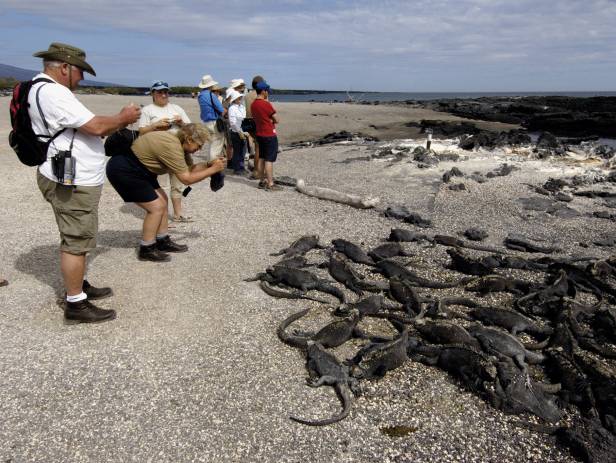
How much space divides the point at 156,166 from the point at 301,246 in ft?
8.92

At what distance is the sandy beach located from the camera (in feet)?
11.8

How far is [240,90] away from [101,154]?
8.33 metres

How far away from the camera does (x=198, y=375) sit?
4445mm

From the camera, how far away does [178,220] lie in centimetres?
921

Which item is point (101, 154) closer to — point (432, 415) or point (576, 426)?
point (432, 415)

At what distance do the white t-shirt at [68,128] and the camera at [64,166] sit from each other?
5 cm

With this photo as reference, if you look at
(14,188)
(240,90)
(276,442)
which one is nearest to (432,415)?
(276,442)

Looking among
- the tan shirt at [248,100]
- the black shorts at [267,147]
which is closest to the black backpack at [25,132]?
the black shorts at [267,147]

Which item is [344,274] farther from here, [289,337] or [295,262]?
[289,337]

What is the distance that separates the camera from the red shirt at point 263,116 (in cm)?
1083

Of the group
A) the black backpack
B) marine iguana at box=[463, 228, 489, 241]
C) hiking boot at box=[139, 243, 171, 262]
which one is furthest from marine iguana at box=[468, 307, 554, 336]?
the black backpack

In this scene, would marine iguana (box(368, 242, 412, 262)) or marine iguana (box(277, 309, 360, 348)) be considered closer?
marine iguana (box(277, 309, 360, 348))

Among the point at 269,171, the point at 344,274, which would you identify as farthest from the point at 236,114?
the point at 344,274

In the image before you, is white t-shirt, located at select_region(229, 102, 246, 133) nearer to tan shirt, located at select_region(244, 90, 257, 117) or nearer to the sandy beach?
tan shirt, located at select_region(244, 90, 257, 117)
